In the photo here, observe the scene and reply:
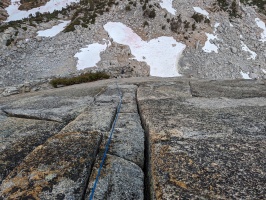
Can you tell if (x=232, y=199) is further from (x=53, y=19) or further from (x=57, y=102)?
(x=53, y=19)

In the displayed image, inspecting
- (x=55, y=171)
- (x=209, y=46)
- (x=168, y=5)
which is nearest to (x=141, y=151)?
(x=55, y=171)

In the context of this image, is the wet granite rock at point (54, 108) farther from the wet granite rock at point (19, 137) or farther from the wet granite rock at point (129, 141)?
the wet granite rock at point (129, 141)

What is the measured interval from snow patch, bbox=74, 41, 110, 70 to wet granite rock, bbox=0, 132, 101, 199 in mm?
21961

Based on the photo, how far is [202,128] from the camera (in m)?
4.68

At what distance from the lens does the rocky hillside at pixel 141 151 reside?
3.03 meters

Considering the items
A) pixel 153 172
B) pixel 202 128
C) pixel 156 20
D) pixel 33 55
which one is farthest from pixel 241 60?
pixel 153 172

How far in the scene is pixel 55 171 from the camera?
3463 mm

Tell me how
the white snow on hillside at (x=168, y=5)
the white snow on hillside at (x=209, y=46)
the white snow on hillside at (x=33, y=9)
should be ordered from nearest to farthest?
the white snow on hillside at (x=209, y=46) < the white snow on hillside at (x=168, y=5) < the white snow on hillside at (x=33, y=9)

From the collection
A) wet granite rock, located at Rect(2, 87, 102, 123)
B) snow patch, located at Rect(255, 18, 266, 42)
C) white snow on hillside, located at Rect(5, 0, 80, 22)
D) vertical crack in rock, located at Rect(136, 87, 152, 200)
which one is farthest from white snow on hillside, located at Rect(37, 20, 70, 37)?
snow patch, located at Rect(255, 18, 266, 42)

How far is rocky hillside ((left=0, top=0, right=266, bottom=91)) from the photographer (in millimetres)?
26062

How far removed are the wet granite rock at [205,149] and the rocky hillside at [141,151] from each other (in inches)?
0.6

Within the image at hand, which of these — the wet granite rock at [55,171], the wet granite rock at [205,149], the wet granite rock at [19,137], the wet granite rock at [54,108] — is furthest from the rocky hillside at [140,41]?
the wet granite rock at [55,171]

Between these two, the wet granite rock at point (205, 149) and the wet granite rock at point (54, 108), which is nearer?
the wet granite rock at point (205, 149)

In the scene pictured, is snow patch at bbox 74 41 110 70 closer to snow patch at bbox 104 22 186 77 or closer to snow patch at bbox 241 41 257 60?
snow patch at bbox 104 22 186 77
